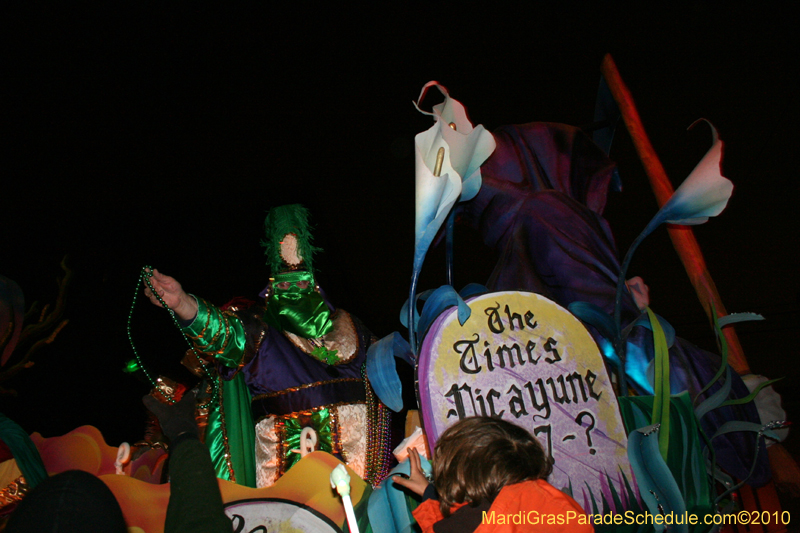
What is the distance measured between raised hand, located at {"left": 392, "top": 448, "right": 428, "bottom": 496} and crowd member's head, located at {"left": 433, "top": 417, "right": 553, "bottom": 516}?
0.13m

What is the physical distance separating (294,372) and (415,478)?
87 cm

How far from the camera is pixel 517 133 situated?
1.96 m

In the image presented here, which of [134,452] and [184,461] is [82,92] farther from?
[184,461]

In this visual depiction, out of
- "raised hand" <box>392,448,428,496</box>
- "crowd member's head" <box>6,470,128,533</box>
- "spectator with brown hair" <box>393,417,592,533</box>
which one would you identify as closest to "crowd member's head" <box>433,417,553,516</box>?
"spectator with brown hair" <box>393,417,592,533</box>

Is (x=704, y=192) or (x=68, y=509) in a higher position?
(x=704, y=192)

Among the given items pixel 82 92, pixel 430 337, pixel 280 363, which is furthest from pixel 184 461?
pixel 82 92

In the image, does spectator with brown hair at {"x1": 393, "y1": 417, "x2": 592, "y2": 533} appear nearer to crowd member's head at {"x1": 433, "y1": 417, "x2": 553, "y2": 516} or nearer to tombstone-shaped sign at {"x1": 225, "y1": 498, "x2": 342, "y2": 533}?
crowd member's head at {"x1": 433, "y1": 417, "x2": 553, "y2": 516}

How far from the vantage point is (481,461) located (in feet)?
2.92

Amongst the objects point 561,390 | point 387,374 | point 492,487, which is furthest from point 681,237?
point 492,487

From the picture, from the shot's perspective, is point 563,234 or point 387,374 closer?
point 387,374

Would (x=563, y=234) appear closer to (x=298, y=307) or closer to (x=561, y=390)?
(x=561, y=390)

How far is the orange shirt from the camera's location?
0.79 m

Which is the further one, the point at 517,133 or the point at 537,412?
the point at 517,133

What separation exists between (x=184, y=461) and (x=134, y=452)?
2.04 metres
